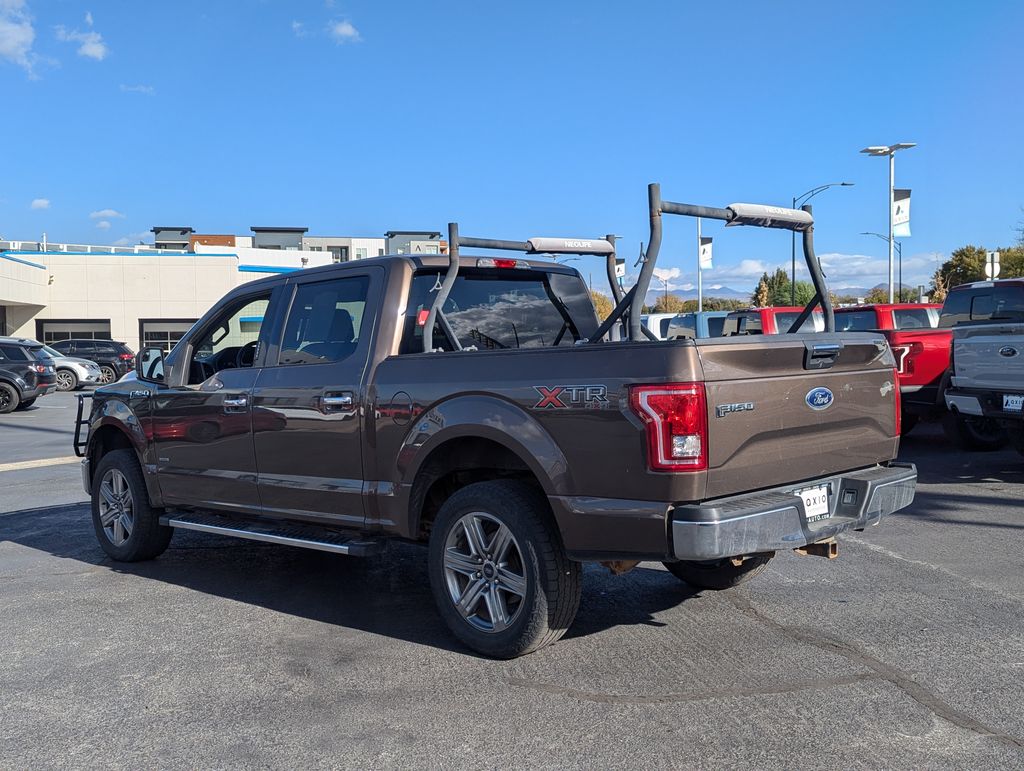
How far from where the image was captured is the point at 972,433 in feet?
37.2

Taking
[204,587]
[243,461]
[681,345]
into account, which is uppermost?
[681,345]

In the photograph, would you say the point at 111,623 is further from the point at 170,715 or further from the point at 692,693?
the point at 692,693

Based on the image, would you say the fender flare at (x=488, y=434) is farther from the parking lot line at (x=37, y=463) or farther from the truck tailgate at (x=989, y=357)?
the parking lot line at (x=37, y=463)

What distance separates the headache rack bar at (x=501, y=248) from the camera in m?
5.09

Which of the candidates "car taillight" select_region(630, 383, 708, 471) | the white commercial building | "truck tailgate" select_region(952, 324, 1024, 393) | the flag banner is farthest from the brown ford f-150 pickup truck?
the white commercial building

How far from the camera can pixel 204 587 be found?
6.04 meters

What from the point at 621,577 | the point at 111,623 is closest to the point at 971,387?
the point at 621,577

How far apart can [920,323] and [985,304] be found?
16.3 ft

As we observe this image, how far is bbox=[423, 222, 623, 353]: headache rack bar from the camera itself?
5.09m

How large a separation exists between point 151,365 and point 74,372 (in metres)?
26.5

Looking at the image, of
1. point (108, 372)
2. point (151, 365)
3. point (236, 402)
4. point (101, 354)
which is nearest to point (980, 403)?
point (236, 402)

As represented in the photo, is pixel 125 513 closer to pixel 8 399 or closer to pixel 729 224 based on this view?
pixel 729 224

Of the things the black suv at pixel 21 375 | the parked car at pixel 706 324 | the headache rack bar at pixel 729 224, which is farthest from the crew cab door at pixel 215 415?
the black suv at pixel 21 375

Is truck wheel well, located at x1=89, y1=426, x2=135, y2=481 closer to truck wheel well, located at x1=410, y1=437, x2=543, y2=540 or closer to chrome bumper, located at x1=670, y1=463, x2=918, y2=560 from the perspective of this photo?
truck wheel well, located at x1=410, y1=437, x2=543, y2=540
